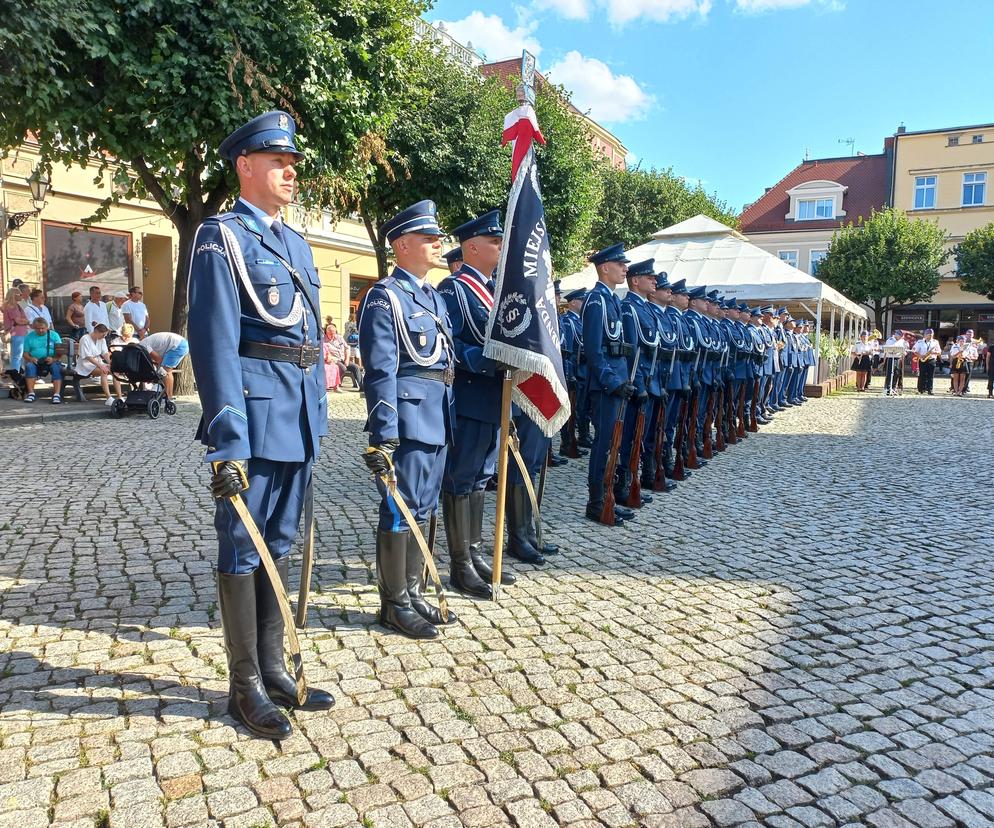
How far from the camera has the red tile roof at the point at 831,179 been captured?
45.2 metres

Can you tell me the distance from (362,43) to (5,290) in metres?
8.93

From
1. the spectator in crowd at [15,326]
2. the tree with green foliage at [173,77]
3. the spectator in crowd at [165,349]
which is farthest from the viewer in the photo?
the spectator in crowd at [15,326]

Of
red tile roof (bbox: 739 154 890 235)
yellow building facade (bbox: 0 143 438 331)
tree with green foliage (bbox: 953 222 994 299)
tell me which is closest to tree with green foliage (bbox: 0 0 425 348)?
yellow building facade (bbox: 0 143 438 331)

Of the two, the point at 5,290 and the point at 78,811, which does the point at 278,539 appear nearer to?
the point at 78,811

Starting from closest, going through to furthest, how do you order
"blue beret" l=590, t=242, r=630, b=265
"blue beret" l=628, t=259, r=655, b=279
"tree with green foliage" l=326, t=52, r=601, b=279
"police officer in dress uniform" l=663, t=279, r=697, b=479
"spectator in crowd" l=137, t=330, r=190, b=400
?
"blue beret" l=590, t=242, r=630, b=265
"blue beret" l=628, t=259, r=655, b=279
"police officer in dress uniform" l=663, t=279, r=697, b=479
"spectator in crowd" l=137, t=330, r=190, b=400
"tree with green foliage" l=326, t=52, r=601, b=279

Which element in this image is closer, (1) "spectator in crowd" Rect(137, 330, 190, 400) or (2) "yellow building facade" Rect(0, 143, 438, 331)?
(1) "spectator in crowd" Rect(137, 330, 190, 400)

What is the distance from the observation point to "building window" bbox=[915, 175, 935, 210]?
143 feet

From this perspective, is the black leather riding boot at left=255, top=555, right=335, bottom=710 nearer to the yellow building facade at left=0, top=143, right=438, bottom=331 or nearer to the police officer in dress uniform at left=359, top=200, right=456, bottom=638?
the police officer in dress uniform at left=359, top=200, right=456, bottom=638

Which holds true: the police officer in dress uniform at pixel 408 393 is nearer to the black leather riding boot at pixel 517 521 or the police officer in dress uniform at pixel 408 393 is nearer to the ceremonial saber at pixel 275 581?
the ceremonial saber at pixel 275 581

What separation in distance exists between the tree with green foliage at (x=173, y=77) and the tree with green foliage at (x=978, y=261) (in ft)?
116

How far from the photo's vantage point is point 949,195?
42906 millimetres

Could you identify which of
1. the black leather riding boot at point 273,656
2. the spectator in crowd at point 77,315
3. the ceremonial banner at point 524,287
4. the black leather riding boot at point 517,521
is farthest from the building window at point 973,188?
the black leather riding boot at point 273,656

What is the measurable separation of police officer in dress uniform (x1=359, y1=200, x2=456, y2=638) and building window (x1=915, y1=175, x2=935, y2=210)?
47.3 metres

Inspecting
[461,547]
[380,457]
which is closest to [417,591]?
[461,547]
